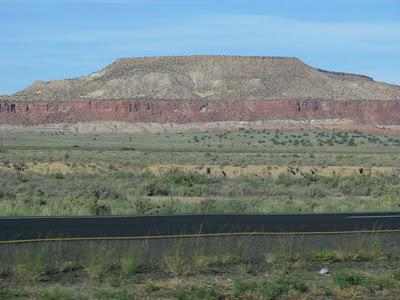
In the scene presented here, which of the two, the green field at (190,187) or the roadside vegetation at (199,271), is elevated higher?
the roadside vegetation at (199,271)

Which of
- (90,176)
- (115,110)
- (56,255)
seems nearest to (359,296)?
(56,255)

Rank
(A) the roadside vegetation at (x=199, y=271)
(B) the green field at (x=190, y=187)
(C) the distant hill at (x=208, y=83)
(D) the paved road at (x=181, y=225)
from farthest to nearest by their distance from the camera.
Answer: (C) the distant hill at (x=208, y=83)
(B) the green field at (x=190, y=187)
(D) the paved road at (x=181, y=225)
(A) the roadside vegetation at (x=199, y=271)

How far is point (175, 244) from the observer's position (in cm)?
1459

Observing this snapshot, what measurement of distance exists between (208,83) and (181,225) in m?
141

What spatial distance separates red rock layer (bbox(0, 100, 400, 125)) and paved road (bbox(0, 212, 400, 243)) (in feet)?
399

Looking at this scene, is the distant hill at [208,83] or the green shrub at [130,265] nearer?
the green shrub at [130,265]

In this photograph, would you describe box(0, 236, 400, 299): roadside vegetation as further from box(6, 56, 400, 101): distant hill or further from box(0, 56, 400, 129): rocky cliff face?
box(6, 56, 400, 101): distant hill

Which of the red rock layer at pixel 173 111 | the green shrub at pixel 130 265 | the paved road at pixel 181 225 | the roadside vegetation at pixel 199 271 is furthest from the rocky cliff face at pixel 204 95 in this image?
the green shrub at pixel 130 265

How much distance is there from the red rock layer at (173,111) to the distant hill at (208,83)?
4.24 m


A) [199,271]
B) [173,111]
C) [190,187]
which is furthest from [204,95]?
[199,271]

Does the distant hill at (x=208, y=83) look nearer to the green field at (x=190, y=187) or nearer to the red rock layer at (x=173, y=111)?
the red rock layer at (x=173, y=111)

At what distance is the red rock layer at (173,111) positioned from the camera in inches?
5600

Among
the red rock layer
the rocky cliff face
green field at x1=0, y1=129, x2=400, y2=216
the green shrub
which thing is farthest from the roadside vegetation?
the rocky cliff face

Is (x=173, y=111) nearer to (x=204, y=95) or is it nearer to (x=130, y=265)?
(x=204, y=95)
